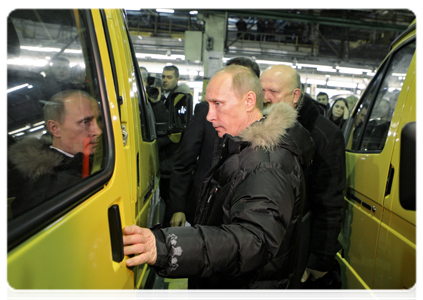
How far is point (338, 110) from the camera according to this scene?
6332mm

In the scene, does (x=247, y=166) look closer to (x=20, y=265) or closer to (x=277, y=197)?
(x=277, y=197)

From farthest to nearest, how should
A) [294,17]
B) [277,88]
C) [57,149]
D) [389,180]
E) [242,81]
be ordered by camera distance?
[294,17] → [277,88] → [389,180] → [242,81] → [57,149]

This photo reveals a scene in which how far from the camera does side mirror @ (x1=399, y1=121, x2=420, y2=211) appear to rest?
0.85 metres

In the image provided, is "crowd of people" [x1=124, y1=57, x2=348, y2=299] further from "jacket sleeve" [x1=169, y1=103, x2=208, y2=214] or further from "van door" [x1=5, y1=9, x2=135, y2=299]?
"jacket sleeve" [x1=169, y1=103, x2=208, y2=214]

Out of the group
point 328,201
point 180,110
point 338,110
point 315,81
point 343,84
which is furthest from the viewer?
point 343,84

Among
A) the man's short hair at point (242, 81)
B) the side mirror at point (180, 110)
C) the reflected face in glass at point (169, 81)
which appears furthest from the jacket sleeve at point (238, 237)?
the reflected face in glass at point (169, 81)

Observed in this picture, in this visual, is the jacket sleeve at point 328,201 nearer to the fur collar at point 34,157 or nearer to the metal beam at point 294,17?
the fur collar at point 34,157

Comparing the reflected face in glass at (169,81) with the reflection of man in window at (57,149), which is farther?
the reflected face in glass at (169,81)

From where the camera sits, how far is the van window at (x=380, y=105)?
2295 mm

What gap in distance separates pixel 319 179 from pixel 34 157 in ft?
6.14

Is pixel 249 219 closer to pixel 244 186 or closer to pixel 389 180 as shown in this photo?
pixel 244 186

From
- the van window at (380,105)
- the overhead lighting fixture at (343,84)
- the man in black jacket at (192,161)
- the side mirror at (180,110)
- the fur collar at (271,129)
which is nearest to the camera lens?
the fur collar at (271,129)

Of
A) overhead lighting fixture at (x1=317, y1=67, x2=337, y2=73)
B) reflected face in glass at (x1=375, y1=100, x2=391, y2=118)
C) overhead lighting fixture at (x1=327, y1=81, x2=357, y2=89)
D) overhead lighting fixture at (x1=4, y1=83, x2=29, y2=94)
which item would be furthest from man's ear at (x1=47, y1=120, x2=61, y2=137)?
overhead lighting fixture at (x1=327, y1=81, x2=357, y2=89)

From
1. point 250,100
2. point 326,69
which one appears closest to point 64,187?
point 250,100
